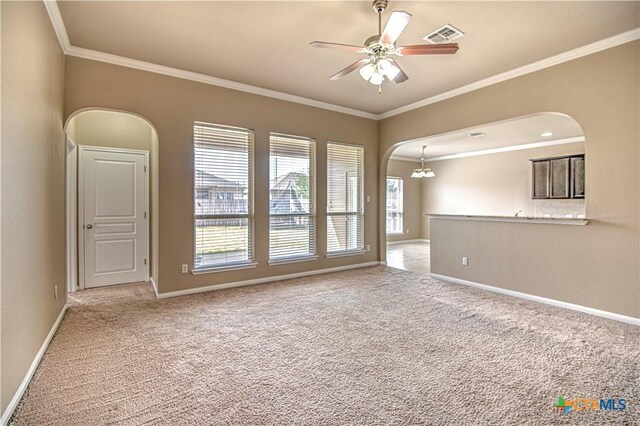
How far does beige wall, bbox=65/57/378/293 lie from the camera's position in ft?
12.5

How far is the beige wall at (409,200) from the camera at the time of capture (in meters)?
10.5

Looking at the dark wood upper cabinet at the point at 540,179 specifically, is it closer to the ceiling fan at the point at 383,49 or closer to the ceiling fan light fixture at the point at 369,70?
the ceiling fan at the point at 383,49

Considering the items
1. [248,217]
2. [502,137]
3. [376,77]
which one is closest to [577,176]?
[502,137]

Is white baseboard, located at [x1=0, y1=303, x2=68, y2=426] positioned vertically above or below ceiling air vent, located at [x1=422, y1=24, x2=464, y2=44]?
below

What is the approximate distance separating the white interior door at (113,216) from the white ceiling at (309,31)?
1.73 m

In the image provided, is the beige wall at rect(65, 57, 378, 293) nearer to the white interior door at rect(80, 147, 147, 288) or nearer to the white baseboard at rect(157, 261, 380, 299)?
the white baseboard at rect(157, 261, 380, 299)

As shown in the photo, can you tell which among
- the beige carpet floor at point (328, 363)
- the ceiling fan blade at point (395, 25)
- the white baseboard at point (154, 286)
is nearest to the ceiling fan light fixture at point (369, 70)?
the ceiling fan blade at point (395, 25)

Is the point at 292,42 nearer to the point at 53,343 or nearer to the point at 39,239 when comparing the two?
the point at 39,239

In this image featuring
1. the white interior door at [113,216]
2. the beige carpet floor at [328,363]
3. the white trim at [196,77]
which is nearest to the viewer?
the beige carpet floor at [328,363]

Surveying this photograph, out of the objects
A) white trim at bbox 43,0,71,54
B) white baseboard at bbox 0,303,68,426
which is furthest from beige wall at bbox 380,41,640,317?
white baseboard at bbox 0,303,68,426

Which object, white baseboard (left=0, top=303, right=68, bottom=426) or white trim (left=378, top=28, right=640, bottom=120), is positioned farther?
white trim (left=378, top=28, right=640, bottom=120)

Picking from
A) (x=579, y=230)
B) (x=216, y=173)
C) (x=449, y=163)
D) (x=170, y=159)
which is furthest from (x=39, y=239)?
(x=449, y=163)

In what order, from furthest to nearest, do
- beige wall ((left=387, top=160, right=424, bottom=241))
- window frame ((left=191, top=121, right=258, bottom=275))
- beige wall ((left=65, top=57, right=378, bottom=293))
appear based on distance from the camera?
beige wall ((left=387, top=160, right=424, bottom=241)) → window frame ((left=191, top=121, right=258, bottom=275)) → beige wall ((left=65, top=57, right=378, bottom=293))

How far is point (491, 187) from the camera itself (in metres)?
9.12
